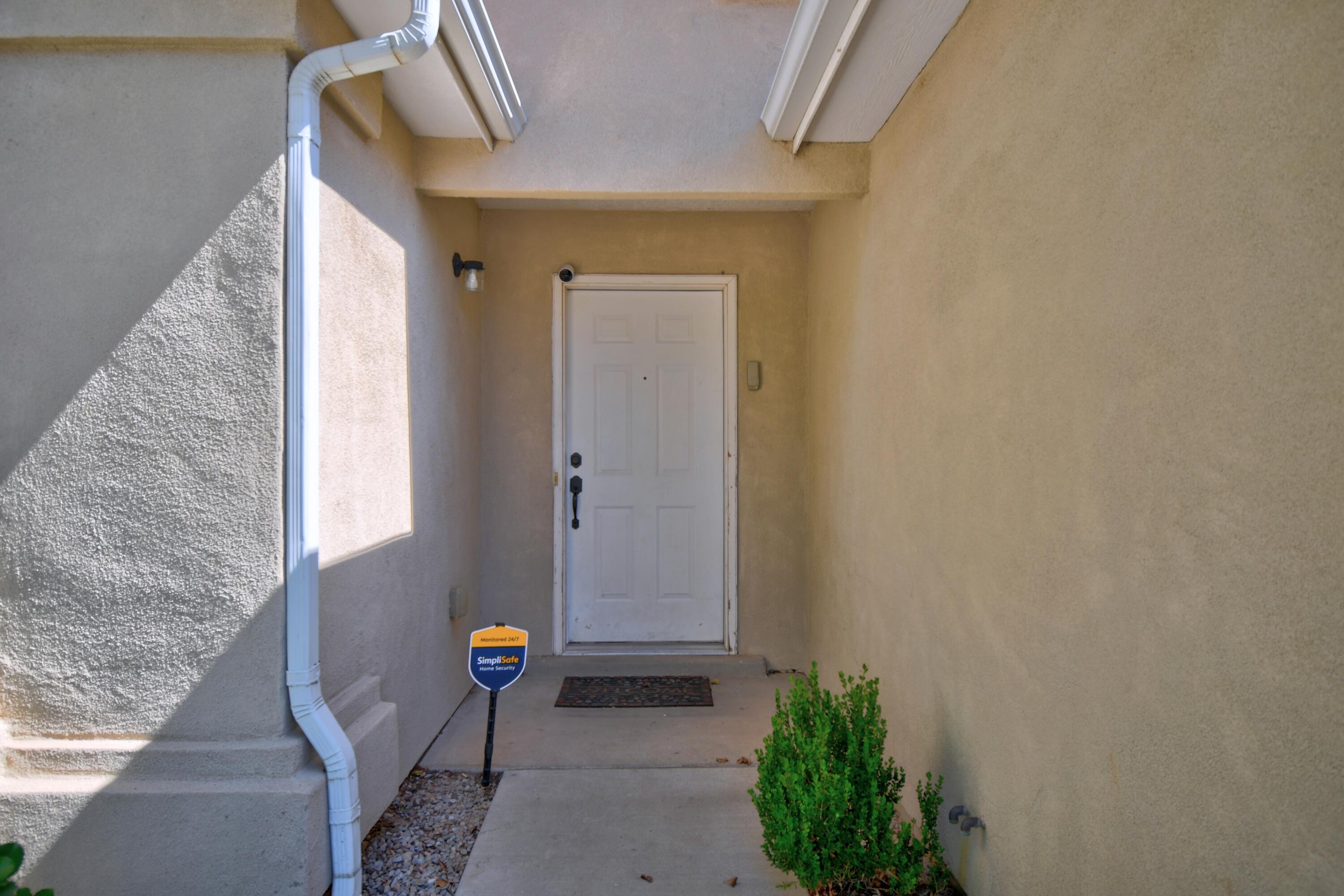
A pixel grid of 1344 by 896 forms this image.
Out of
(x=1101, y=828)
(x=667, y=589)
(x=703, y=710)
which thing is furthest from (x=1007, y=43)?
(x=667, y=589)

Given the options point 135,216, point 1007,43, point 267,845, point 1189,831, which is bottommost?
point 267,845

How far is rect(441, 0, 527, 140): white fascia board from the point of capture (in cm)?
229

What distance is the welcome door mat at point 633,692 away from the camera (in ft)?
12.1

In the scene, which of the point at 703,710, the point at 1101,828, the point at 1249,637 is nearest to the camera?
the point at 1249,637

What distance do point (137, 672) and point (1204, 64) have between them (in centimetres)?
257

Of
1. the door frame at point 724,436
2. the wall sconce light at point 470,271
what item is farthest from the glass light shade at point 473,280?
the door frame at point 724,436

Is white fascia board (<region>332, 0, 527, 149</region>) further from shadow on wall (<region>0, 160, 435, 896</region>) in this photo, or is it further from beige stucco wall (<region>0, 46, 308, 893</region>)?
shadow on wall (<region>0, 160, 435, 896</region>)

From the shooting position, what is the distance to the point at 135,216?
6.59 feet

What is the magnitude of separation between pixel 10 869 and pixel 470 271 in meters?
2.69

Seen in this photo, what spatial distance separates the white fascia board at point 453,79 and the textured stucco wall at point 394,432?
0.42 feet

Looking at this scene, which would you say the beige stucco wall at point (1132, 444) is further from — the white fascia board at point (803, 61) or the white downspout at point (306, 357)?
the white downspout at point (306, 357)

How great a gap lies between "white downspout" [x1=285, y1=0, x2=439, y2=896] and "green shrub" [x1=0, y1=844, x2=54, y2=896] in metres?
0.58

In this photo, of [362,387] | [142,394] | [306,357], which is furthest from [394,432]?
[142,394]

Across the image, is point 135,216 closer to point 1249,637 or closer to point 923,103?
point 923,103
